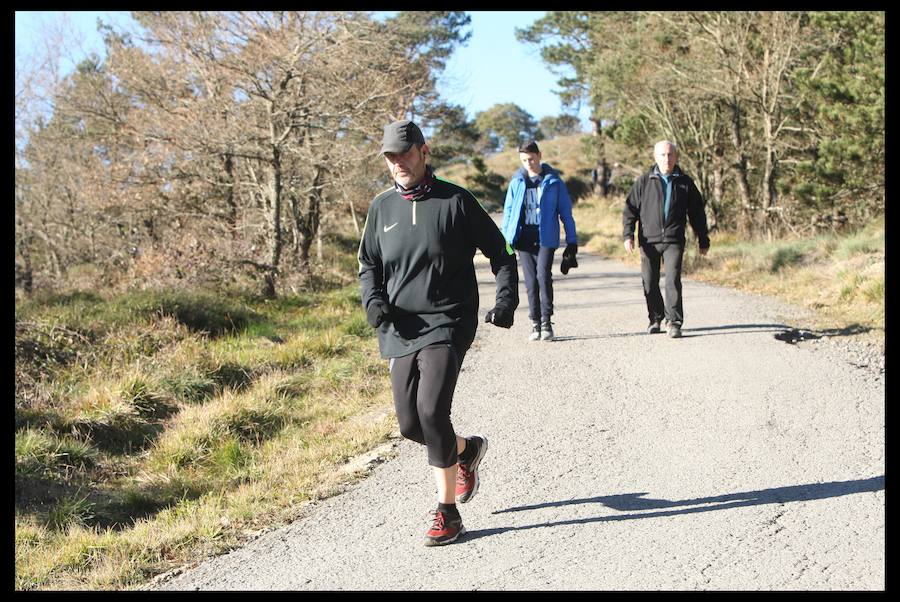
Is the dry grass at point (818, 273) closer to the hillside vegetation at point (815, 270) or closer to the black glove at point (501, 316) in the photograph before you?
the hillside vegetation at point (815, 270)

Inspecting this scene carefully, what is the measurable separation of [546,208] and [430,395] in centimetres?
480

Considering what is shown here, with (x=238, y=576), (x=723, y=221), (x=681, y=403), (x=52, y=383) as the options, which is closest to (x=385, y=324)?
(x=238, y=576)

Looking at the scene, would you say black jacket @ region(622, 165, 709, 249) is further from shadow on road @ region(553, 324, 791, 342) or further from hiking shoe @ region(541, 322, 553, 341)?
hiking shoe @ region(541, 322, 553, 341)

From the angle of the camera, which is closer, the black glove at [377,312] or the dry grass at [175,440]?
the black glove at [377,312]

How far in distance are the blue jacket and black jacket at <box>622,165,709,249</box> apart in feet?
2.40

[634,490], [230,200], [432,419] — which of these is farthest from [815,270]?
[230,200]

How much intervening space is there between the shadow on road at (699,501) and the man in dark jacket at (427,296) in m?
0.60

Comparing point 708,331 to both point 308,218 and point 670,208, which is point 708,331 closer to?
point 670,208

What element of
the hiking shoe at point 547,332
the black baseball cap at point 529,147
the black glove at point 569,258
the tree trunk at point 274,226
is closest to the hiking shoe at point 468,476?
the black glove at point 569,258

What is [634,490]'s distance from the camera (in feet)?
16.2

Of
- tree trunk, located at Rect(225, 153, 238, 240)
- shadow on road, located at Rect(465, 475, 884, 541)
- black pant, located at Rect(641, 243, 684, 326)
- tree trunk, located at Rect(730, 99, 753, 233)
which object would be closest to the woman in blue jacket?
black pant, located at Rect(641, 243, 684, 326)

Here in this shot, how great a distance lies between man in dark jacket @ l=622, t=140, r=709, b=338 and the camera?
8773mm

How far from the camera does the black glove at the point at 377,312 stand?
4.32 meters
